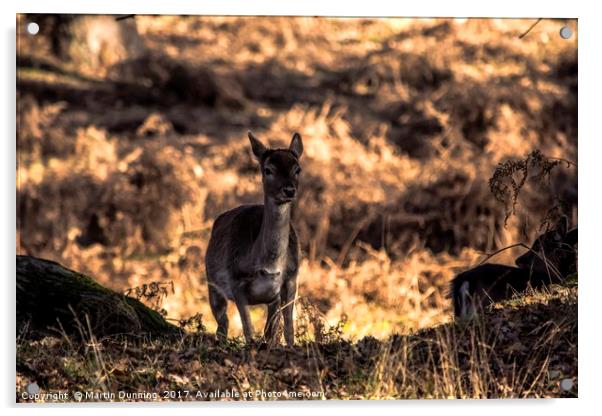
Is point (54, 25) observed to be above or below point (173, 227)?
above

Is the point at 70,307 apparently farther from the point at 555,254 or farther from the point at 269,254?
the point at 555,254

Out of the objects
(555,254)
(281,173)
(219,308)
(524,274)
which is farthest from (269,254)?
(555,254)

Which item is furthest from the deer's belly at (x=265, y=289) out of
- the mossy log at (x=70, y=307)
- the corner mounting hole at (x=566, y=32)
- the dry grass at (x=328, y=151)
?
the dry grass at (x=328, y=151)

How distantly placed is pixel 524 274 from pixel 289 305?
5.91ft

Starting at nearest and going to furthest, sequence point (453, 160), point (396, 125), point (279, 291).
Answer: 1. point (279, 291)
2. point (453, 160)
3. point (396, 125)

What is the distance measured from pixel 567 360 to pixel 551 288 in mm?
595

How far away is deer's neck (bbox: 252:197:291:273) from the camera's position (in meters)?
8.00

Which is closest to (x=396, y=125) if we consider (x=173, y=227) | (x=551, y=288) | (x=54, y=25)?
(x=173, y=227)

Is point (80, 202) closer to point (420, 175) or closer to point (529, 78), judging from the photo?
point (420, 175)

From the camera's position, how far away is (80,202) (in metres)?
15.1

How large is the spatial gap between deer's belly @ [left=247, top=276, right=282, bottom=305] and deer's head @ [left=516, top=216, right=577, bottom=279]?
6.20 ft

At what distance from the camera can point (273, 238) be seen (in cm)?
805

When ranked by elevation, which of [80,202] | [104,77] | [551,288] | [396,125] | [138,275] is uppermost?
[104,77]

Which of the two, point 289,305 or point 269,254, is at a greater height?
point 269,254
